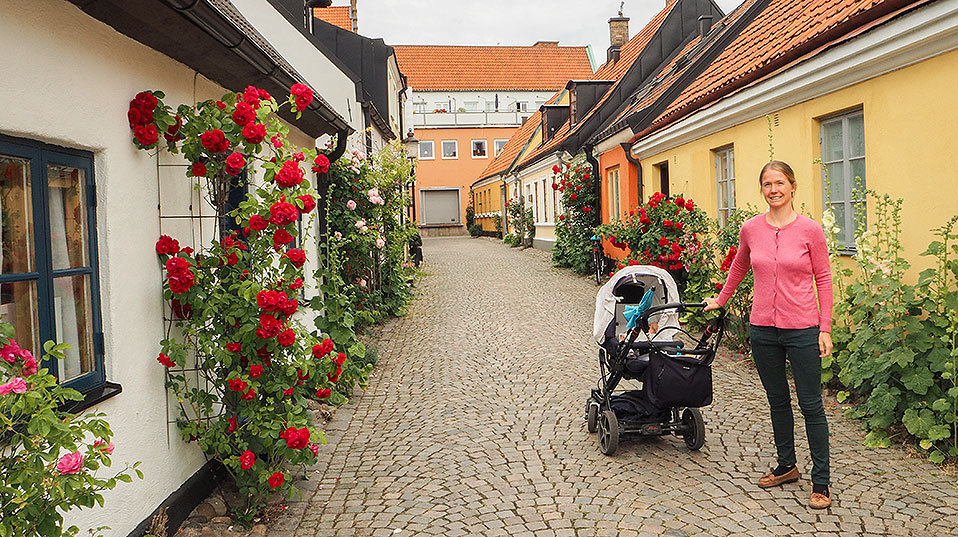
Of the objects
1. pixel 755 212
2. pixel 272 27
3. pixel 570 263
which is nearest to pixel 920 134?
pixel 755 212

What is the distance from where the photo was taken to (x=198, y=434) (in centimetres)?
468

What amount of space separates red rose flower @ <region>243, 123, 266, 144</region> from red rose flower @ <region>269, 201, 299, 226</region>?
365 millimetres

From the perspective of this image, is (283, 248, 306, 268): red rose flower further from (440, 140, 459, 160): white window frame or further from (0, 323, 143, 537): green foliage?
(440, 140, 459, 160): white window frame

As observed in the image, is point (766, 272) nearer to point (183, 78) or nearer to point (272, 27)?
point (183, 78)

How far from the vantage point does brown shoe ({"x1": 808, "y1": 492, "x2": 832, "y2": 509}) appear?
461 cm

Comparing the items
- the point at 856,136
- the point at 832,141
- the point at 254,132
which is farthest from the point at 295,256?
the point at 832,141

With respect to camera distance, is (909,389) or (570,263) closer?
(909,389)

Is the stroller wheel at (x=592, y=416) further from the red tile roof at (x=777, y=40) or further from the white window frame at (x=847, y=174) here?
the red tile roof at (x=777, y=40)

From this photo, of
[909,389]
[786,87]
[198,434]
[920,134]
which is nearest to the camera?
[198,434]

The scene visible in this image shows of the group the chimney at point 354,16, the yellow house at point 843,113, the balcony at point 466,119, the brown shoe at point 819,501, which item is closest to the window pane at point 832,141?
the yellow house at point 843,113

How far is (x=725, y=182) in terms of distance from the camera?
11352 mm

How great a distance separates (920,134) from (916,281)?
113 cm

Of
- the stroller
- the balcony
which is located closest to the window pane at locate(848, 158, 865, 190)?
the stroller

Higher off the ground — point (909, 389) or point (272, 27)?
point (272, 27)
